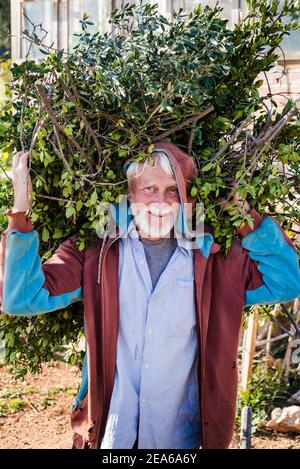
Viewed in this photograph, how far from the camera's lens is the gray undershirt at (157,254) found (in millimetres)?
2920

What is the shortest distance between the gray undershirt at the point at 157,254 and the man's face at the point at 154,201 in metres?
0.06

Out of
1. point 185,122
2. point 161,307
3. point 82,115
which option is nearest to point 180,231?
point 161,307

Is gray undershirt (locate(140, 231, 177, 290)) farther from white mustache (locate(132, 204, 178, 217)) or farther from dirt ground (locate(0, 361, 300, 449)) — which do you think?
dirt ground (locate(0, 361, 300, 449))

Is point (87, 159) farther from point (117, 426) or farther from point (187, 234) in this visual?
point (117, 426)

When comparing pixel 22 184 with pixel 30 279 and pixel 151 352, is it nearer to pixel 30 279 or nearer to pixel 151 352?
pixel 30 279

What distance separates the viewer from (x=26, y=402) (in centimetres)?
533

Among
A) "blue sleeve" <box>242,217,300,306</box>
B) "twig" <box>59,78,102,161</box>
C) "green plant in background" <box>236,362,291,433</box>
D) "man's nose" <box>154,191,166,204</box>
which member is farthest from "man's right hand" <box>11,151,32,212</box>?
"green plant in background" <box>236,362,291,433</box>

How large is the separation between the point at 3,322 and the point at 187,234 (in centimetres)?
94

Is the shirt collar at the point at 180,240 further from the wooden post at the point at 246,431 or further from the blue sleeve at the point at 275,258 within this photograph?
the wooden post at the point at 246,431

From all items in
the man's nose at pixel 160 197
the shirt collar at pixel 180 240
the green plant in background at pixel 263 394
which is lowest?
the green plant in background at pixel 263 394

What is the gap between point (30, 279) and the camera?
268 cm

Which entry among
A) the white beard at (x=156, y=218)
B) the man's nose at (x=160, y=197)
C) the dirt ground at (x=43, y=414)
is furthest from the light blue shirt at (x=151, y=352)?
the dirt ground at (x=43, y=414)
